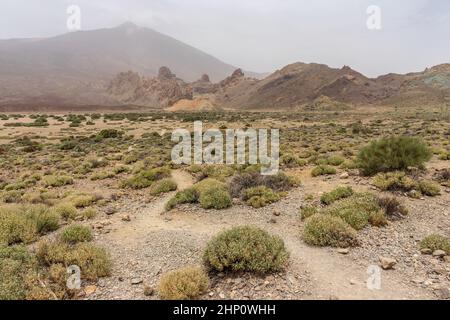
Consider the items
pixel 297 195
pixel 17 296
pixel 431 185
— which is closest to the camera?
pixel 17 296

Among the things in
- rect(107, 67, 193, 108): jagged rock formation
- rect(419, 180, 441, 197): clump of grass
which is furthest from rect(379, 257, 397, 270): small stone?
rect(107, 67, 193, 108): jagged rock formation

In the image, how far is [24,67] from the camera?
193 meters

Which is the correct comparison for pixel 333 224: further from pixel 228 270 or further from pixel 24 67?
pixel 24 67

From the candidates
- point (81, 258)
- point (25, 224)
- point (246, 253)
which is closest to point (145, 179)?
point (25, 224)

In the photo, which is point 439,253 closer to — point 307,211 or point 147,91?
point 307,211

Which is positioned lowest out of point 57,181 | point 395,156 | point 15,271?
point 57,181

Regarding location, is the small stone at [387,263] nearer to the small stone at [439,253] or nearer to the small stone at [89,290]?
the small stone at [439,253]

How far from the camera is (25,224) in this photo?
8.80m

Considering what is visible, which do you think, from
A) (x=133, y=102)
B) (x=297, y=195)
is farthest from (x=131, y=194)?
(x=133, y=102)

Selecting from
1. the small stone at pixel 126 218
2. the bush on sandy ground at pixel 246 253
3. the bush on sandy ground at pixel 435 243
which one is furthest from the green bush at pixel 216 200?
the bush on sandy ground at pixel 435 243

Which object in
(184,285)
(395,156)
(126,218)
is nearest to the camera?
(184,285)

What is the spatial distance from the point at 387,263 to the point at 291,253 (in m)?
1.89

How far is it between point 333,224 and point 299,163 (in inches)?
375

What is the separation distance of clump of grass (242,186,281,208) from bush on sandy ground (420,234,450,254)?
480 centimetres
